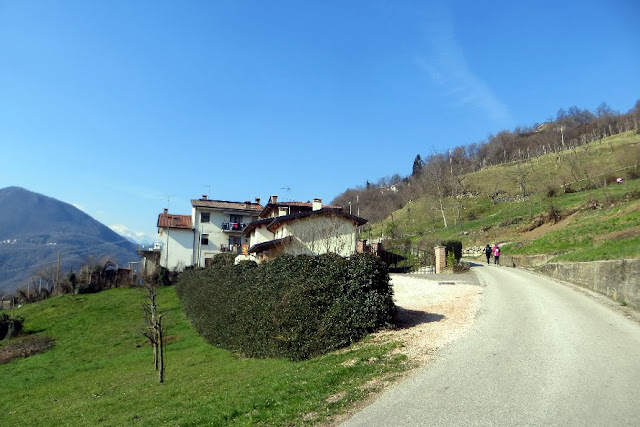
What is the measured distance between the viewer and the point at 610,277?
52.5 feet

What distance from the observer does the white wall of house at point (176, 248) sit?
2248 inches

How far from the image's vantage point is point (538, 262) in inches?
1142

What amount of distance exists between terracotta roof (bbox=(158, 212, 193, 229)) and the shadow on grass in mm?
47137

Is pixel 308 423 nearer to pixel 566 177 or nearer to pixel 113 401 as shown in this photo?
pixel 113 401

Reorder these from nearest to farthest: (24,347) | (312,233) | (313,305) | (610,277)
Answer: (313,305) < (610,277) < (24,347) < (312,233)

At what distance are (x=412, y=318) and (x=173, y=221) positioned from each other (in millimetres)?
49639

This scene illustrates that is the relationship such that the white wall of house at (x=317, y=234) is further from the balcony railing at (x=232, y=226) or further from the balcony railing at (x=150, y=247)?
the balcony railing at (x=150, y=247)

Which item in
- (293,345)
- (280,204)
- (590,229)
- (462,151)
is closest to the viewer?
(293,345)

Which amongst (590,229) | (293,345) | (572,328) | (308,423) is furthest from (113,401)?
(590,229)

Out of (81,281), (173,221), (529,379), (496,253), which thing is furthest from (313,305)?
(173,221)

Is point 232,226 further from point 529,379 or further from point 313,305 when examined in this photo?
point 529,379

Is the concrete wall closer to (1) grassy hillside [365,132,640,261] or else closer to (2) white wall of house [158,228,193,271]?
(1) grassy hillside [365,132,640,261]

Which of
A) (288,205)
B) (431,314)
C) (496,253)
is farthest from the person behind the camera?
(288,205)

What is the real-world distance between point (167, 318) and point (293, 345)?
2252cm
